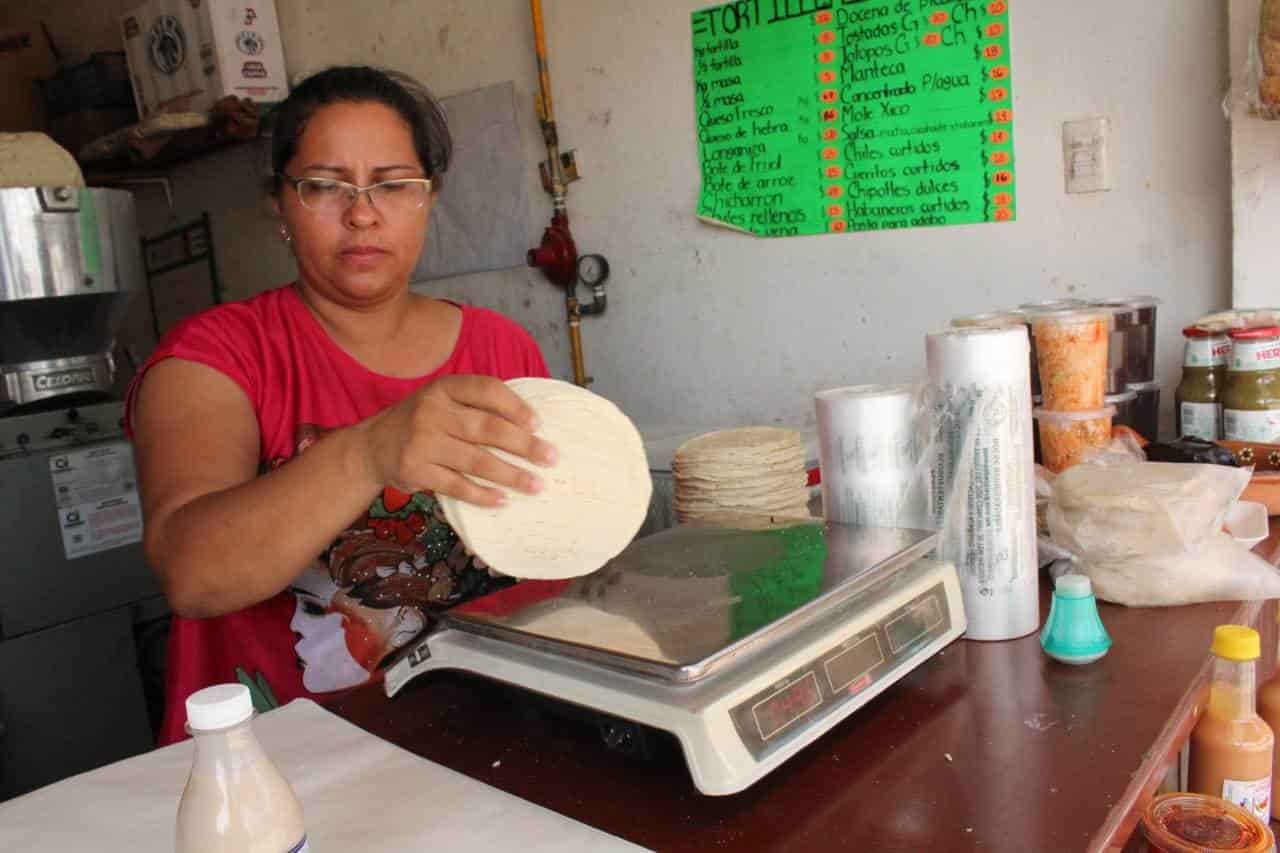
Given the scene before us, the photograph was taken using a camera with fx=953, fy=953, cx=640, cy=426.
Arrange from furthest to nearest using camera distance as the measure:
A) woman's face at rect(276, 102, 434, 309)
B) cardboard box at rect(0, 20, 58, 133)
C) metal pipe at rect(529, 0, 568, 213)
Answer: cardboard box at rect(0, 20, 58, 133)
metal pipe at rect(529, 0, 568, 213)
woman's face at rect(276, 102, 434, 309)

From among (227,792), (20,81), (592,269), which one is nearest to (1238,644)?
(227,792)

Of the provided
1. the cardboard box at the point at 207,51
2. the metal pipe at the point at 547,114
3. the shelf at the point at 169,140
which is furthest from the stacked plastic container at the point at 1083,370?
the cardboard box at the point at 207,51

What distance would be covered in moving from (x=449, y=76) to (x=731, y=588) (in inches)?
92.1

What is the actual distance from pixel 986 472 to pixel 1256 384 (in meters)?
0.68

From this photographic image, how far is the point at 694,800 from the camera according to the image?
2.49 feet

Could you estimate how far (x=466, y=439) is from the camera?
834 millimetres

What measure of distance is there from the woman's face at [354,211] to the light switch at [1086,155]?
1224mm

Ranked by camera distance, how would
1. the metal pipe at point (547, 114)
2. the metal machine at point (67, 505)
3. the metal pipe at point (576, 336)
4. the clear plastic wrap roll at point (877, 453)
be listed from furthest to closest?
the metal pipe at point (576, 336) < the metal pipe at point (547, 114) < the metal machine at point (67, 505) < the clear plastic wrap roll at point (877, 453)

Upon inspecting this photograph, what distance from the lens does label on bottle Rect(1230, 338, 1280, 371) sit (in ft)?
4.56

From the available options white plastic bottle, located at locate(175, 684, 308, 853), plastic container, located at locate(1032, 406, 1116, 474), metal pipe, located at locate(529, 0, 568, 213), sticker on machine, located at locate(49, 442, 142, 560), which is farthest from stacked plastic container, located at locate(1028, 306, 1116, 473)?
sticker on machine, located at locate(49, 442, 142, 560)

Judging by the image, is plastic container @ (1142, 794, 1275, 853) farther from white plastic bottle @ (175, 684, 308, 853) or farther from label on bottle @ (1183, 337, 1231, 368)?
label on bottle @ (1183, 337, 1231, 368)

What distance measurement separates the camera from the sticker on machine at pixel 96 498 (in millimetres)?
2129

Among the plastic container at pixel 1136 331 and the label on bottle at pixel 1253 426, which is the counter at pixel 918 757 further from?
the plastic container at pixel 1136 331

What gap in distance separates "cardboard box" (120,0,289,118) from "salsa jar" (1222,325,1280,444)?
300cm
